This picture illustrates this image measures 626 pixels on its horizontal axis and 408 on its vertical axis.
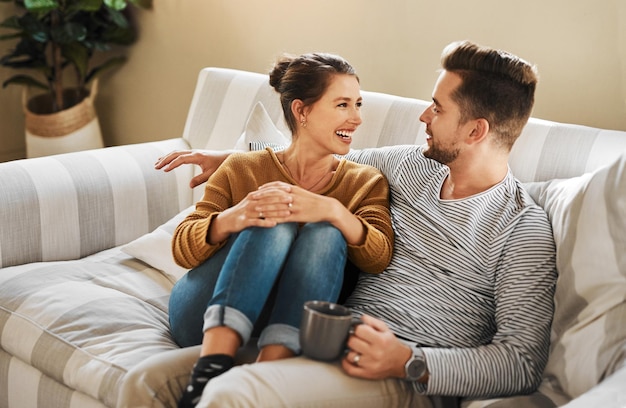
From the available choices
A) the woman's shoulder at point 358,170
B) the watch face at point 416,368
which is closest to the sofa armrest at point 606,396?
the watch face at point 416,368

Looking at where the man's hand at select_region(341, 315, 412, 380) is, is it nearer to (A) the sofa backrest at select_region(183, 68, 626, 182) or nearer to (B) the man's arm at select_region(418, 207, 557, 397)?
(B) the man's arm at select_region(418, 207, 557, 397)

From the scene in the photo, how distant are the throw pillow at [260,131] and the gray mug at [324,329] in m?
0.85

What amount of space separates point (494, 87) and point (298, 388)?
742 mm

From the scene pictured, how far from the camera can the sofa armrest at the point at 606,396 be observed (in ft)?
3.93

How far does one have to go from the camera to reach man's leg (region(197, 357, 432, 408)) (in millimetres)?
1370

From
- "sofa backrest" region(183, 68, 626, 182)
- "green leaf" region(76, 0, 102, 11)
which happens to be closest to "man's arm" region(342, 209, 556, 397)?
"sofa backrest" region(183, 68, 626, 182)

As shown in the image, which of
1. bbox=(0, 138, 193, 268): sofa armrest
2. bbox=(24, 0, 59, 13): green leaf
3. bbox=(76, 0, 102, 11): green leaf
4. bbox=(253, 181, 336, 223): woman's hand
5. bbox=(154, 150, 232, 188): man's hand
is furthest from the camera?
bbox=(76, 0, 102, 11): green leaf

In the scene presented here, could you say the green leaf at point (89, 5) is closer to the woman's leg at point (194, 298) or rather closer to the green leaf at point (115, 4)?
the green leaf at point (115, 4)

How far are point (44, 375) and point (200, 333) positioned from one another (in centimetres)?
42

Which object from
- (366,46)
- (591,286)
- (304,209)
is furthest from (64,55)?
(591,286)

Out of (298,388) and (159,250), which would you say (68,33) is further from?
(298,388)

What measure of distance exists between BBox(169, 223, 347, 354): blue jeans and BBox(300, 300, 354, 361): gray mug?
94mm

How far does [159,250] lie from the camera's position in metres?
2.20

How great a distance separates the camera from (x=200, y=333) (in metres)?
1.76
